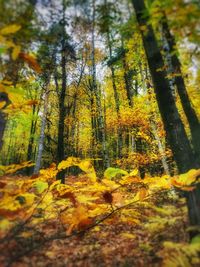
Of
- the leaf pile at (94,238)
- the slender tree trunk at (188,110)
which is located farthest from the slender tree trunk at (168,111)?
the slender tree trunk at (188,110)

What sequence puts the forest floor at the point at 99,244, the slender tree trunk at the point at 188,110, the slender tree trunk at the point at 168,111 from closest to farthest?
the forest floor at the point at 99,244 → the slender tree trunk at the point at 168,111 → the slender tree trunk at the point at 188,110

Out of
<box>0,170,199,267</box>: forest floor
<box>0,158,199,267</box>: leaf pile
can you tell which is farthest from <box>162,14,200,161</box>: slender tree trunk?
<box>0,170,199,267</box>: forest floor

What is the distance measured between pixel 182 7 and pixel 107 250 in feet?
12.6

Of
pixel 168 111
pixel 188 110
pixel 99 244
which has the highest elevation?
pixel 188 110

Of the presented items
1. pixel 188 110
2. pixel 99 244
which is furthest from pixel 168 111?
pixel 99 244

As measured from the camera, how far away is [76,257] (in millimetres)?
4297

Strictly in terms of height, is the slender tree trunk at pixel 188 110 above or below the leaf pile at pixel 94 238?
above

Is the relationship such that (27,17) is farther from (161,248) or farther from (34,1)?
(161,248)

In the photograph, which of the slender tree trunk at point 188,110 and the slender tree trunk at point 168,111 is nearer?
the slender tree trunk at point 168,111

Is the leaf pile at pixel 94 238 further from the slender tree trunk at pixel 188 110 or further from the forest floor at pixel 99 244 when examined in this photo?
the slender tree trunk at pixel 188 110

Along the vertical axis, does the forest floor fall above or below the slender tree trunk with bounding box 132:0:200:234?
below

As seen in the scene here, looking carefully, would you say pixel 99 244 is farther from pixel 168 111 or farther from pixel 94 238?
pixel 168 111

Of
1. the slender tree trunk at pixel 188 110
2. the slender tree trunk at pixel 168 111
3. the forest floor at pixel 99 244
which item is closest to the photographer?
the forest floor at pixel 99 244

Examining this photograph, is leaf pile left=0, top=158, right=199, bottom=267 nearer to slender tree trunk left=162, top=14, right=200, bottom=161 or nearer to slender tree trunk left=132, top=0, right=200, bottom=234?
slender tree trunk left=132, top=0, right=200, bottom=234
